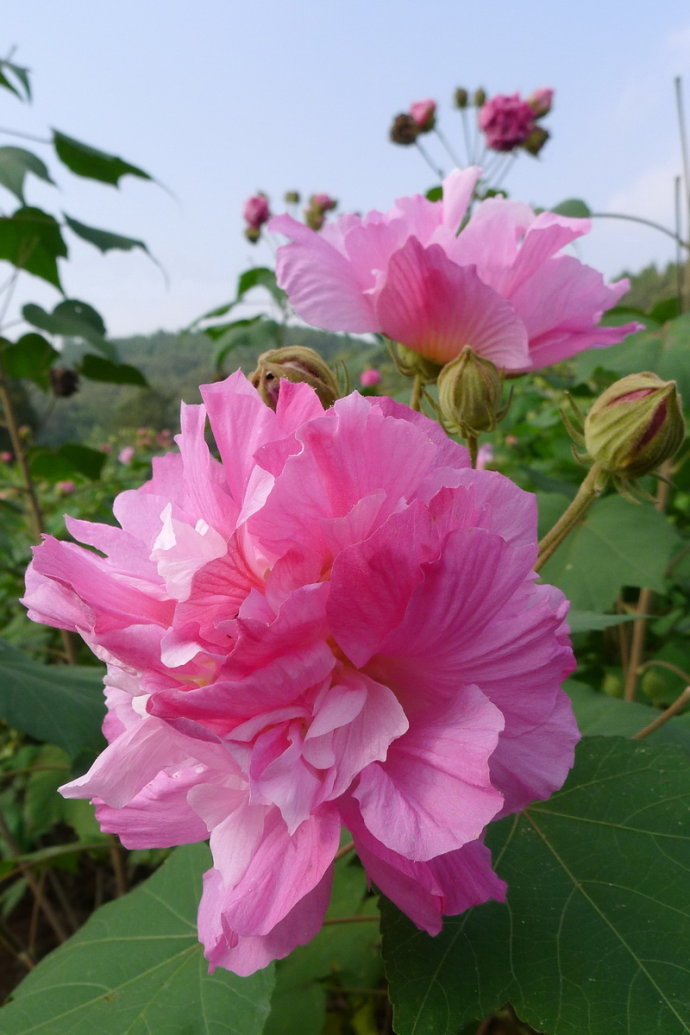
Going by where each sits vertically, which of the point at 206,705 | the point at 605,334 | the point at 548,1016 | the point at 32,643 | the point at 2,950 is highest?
the point at 605,334

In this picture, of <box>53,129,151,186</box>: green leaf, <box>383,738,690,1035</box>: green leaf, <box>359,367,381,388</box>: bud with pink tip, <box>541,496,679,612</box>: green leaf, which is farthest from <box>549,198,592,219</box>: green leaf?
<box>359,367,381,388</box>: bud with pink tip

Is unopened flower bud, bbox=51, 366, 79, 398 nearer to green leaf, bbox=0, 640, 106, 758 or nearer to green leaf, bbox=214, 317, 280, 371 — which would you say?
green leaf, bbox=214, 317, 280, 371

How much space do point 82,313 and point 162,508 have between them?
1.40 m

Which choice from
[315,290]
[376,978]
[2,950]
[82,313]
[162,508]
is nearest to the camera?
[162,508]

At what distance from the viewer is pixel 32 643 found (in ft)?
6.34

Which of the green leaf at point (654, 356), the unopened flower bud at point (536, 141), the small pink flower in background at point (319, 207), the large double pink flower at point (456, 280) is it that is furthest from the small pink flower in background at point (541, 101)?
the large double pink flower at point (456, 280)

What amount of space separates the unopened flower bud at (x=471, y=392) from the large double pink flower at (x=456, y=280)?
0.12 feet

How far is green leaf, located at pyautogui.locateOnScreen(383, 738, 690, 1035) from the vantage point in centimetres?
45

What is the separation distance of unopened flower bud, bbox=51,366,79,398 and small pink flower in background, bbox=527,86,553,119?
1850 mm

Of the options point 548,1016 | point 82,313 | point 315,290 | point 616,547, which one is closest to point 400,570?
point 548,1016

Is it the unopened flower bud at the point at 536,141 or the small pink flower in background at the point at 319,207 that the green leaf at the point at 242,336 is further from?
the unopened flower bud at the point at 536,141

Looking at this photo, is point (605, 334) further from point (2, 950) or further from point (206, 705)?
point (2, 950)

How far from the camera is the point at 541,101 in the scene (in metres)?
2.67

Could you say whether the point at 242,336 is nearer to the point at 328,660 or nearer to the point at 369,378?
the point at 369,378
